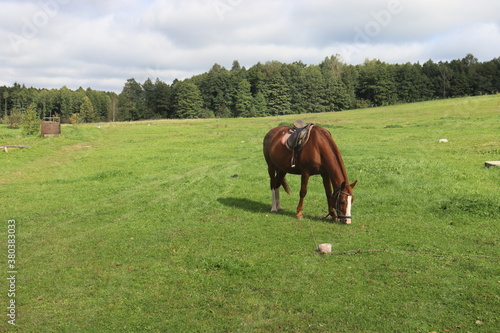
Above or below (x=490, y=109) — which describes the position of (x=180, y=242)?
below

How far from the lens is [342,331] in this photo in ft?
19.7

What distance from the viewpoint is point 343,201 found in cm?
1143

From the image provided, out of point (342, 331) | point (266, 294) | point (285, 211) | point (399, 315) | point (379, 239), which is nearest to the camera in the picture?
point (342, 331)

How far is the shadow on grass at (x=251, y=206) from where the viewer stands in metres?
13.4

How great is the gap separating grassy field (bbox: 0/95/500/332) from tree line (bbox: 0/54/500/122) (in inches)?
3305

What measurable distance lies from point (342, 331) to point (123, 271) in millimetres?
5128

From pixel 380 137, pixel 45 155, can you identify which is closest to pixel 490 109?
pixel 380 137

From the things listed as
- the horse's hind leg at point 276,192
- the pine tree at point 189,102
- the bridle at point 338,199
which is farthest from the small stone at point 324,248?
the pine tree at point 189,102

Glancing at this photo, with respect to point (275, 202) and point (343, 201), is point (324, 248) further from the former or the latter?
point (275, 202)

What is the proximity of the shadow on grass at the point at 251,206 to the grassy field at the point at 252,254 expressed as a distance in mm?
44

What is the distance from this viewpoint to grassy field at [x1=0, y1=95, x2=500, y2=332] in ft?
21.5

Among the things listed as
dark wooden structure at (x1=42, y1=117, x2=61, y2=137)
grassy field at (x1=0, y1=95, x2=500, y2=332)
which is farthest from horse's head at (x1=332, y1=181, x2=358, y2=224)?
dark wooden structure at (x1=42, y1=117, x2=61, y2=137)

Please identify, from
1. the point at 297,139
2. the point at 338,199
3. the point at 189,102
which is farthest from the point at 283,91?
the point at 338,199

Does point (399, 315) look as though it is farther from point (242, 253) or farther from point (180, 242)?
point (180, 242)
